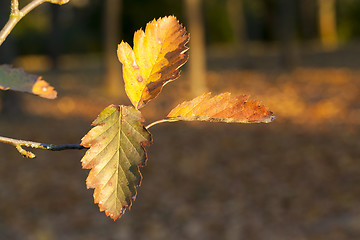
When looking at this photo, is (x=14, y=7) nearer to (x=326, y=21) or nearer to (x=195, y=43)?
(x=195, y=43)

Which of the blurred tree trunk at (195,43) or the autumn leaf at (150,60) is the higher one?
the autumn leaf at (150,60)

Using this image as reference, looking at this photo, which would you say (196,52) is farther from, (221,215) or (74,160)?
(221,215)

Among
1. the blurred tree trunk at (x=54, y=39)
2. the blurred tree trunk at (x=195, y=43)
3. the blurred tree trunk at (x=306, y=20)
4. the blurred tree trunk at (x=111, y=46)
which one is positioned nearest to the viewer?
the blurred tree trunk at (x=195, y=43)

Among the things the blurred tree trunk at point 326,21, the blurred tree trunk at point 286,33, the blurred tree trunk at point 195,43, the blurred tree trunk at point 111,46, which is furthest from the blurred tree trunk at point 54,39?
the blurred tree trunk at point 326,21

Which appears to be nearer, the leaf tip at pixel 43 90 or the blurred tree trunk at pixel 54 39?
the leaf tip at pixel 43 90

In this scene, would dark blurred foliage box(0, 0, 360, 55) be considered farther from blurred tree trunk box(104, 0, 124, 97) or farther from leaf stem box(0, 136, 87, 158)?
leaf stem box(0, 136, 87, 158)

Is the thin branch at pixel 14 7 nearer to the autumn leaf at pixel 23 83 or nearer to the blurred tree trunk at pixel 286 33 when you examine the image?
the autumn leaf at pixel 23 83

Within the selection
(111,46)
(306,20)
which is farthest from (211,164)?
(306,20)
